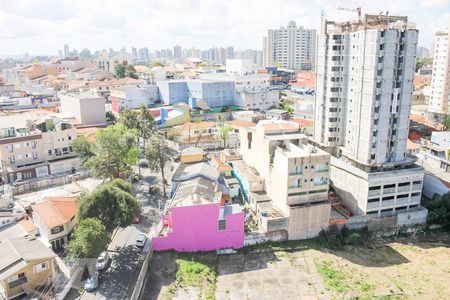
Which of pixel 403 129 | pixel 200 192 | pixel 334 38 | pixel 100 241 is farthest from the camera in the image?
pixel 334 38

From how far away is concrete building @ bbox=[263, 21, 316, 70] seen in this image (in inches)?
6403

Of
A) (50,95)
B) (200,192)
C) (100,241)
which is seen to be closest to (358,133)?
(200,192)

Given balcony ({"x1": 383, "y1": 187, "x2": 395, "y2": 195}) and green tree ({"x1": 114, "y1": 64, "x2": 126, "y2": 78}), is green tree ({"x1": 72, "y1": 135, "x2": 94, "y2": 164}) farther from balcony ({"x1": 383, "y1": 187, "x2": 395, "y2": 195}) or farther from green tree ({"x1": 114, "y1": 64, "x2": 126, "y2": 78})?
green tree ({"x1": 114, "y1": 64, "x2": 126, "y2": 78})

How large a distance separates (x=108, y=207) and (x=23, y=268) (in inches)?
299

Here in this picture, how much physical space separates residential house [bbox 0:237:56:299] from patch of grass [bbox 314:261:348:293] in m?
22.1

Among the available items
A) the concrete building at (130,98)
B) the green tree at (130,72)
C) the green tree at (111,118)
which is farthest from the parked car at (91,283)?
the green tree at (130,72)

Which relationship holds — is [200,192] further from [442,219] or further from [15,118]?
[15,118]

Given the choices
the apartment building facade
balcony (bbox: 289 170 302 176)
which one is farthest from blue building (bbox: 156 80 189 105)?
balcony (bbox: 289 170 302 176)

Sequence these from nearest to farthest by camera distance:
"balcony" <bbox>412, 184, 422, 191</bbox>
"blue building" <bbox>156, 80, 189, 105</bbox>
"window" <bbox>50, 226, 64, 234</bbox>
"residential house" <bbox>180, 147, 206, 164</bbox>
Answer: "window" <bbox>50, 226, 64, 234</bbox> → "balcony" <bbox>412, 184, 422, 191</bbox> → "residential house" <bbox>180, 147, 206, 164</bbox> → "blue building" <bbox>156, 80, 189, 105</bbox>

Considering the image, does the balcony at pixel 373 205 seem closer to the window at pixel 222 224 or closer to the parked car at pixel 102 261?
the window at pixel 222 224

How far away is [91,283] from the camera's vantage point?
2783 centimetres

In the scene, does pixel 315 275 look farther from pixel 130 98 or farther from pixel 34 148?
pixel 130 98

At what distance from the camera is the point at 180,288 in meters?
29.8

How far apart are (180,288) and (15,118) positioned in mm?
36442
